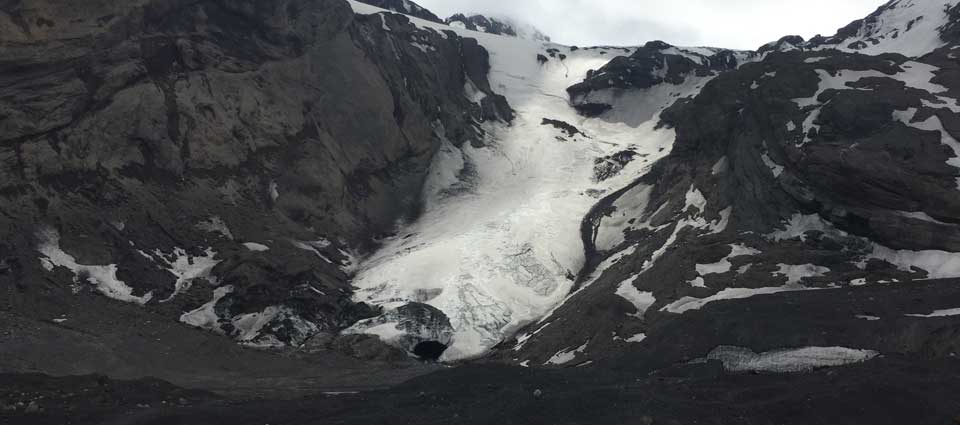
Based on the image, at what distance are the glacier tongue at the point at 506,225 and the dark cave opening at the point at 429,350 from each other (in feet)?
2.38

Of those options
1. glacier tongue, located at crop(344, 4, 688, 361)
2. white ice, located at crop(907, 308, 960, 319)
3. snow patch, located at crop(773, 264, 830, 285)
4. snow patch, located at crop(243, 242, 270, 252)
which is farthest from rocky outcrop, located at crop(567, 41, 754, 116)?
white ice, located at crop(907, 308, 960, 319)

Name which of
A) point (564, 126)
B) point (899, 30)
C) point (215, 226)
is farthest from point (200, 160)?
point (899, 30)

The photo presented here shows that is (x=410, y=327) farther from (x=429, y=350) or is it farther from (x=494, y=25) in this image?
(x=494, y=25)

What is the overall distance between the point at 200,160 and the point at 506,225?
2618 cm

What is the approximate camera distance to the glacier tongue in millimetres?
55406

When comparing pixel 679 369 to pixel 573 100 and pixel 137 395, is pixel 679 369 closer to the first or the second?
pixel 137 395

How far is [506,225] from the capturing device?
223 feet

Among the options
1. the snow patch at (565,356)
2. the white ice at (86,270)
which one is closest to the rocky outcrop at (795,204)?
the snow patch at (565,356)

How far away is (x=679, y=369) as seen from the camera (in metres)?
31.4

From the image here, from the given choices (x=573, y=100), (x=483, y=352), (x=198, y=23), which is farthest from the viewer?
(x=573, y=100)

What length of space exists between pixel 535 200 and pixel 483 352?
91.8ft

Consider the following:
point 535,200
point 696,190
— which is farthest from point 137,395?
point 535,200

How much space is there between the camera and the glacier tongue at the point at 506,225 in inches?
2181

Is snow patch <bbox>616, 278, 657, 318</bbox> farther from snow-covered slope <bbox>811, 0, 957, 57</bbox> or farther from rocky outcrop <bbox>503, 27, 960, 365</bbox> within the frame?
snow-covered slope <bbox>811, 0, 957, 57</bbox>
